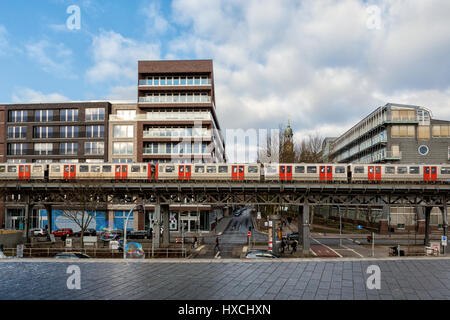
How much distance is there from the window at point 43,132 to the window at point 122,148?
15474 millimetres

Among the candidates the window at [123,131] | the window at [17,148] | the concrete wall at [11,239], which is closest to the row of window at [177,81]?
the window at [123,131]

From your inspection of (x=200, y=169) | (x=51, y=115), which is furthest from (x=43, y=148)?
(x=200, y=169)

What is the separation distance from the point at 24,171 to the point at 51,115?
26199 mm

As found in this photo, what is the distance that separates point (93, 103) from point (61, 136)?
10234 mm

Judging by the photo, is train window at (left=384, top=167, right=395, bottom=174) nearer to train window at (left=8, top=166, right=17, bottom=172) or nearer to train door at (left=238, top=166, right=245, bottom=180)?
train door at (left=238, top=166, right=245, bottom=180)

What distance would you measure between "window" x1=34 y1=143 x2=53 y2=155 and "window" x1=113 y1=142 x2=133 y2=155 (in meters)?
14.8

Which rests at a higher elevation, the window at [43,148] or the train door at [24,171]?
the window at [43,148]

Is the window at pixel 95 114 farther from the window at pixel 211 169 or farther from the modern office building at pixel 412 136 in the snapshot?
the modern office building at pixel 412 136

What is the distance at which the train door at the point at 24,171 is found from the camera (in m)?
45.5

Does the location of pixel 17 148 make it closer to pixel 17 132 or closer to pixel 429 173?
pixel 17 132
